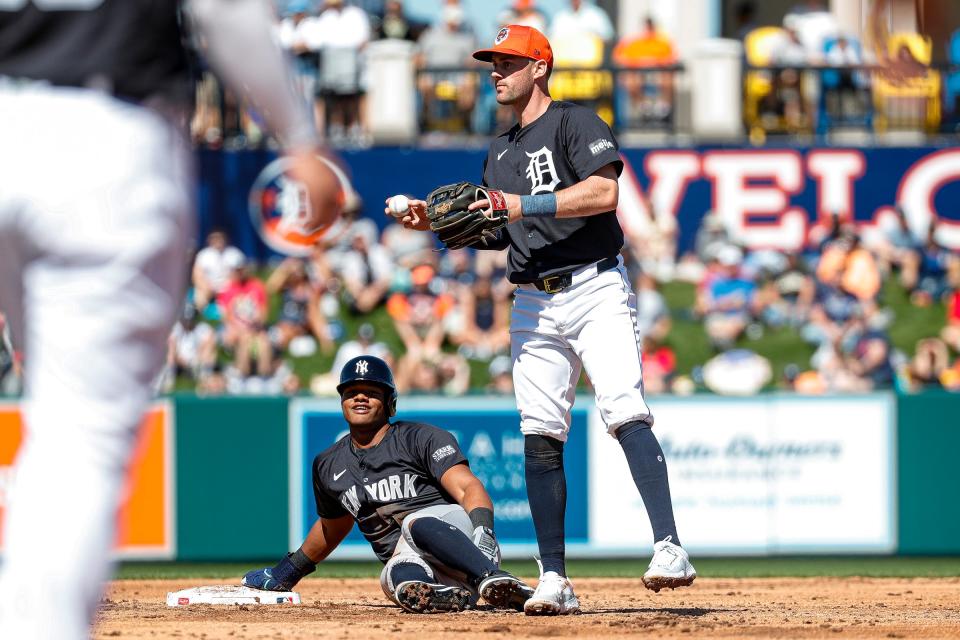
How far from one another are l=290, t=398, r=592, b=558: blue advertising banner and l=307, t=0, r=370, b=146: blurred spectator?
6.89 meters

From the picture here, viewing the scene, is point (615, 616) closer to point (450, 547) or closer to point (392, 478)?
point (450, 547)

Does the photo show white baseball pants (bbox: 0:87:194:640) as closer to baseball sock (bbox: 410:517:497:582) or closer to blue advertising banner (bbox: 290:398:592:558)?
baseball sock (bbox: 410:517:497:582)

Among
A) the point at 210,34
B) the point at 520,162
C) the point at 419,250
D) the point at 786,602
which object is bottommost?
the point at 786,602

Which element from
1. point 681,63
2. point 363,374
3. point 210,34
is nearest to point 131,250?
point 210,34

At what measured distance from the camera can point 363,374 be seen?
6.84 metres

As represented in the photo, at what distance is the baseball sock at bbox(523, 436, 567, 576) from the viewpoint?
617 cm

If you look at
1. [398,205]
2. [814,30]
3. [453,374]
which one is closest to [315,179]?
[398,205]

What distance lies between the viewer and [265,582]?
7203 mm

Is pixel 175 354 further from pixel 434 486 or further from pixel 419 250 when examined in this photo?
pixel 434 486

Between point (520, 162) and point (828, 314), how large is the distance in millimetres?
8954

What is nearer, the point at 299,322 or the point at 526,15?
the point at 299,322

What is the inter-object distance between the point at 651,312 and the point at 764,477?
141 inches

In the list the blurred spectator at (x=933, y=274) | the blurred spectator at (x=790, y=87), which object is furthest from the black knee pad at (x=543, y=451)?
the blurred spectator at (x=790, y=87)

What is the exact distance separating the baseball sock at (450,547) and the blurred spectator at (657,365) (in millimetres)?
6676
